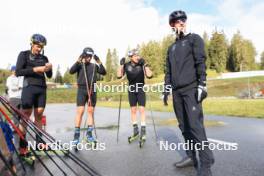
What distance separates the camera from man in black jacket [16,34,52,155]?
19.2ft

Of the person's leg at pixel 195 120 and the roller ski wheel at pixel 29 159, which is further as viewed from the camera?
the roller ski wheel at pixel 29 159

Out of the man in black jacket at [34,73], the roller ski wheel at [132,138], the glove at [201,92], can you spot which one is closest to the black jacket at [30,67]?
the man in black jacket at [34,73]

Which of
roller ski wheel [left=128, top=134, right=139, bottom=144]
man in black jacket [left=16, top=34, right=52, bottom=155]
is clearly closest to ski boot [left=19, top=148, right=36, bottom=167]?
man in black jacket [left=16, top=34, right=52, bottom=155]

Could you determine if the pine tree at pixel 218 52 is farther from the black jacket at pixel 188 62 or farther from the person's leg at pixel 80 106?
the black jacket at pixel 188 62

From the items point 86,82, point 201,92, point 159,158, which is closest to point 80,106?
point 86,82

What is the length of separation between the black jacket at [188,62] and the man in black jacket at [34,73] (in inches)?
92.7

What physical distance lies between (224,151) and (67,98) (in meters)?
51.2

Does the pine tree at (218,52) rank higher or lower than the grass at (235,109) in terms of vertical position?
higher

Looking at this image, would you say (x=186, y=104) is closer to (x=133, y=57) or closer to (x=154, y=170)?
(x=154, y=170)

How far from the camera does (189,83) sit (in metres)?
4.85

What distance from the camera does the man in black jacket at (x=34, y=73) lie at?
584 centimetres

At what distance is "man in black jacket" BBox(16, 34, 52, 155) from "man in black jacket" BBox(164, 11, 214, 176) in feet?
7.83

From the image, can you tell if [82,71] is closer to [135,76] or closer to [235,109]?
→ [135,76]

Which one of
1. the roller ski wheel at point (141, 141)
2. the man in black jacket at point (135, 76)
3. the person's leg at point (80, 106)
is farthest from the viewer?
the man in black jacket at point (135, 76)
